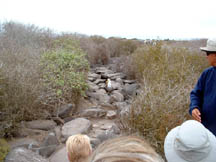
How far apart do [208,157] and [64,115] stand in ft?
13.5

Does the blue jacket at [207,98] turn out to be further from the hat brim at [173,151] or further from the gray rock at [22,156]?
the gray rock at [22,156]

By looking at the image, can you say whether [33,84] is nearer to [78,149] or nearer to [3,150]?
[3,150]

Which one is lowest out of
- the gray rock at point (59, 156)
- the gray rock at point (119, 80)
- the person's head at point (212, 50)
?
the gray rock at point (59, 156)

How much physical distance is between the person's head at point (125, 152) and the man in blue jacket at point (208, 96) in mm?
1659

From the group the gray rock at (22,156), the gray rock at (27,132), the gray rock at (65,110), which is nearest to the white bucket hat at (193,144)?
the gray rock at (22,156)

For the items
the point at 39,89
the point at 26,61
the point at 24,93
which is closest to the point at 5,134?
the point at 24,93

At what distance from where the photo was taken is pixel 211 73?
7.94 feet

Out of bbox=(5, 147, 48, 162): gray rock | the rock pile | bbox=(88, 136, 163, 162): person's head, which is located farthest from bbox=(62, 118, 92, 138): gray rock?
bbox=(88, 136, 163, 162): person's head

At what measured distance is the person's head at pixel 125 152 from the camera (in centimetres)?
86

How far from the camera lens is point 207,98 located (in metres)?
2.43

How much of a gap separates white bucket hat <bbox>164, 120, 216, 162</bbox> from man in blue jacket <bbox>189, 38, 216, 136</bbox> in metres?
1.08

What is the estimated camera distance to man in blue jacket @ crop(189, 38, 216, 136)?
2.37m

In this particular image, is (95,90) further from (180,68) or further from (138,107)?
(138,107)

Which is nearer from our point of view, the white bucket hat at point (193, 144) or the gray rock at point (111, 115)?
the white bucket hat at point (193, 144)
